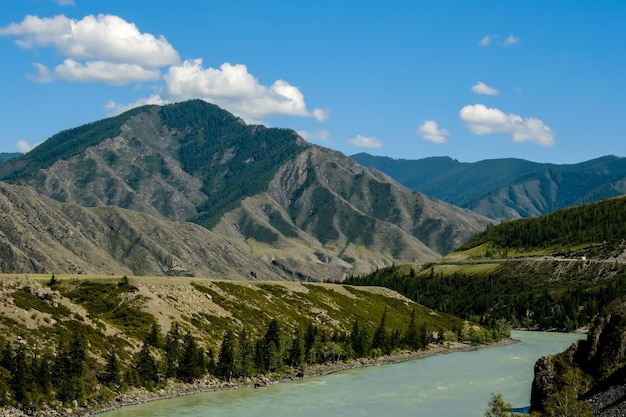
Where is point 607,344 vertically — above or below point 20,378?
above

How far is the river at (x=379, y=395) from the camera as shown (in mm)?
96062

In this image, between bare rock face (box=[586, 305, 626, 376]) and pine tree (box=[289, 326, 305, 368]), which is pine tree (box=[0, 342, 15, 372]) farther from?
bare rock face (box=[586, 305, 626, 376])

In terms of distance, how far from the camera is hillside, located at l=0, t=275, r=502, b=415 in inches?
3639

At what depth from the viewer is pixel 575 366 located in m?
76.3

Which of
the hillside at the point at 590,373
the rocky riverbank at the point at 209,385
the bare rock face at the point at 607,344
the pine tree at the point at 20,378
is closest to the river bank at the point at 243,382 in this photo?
the rocky riverbank at the point at 209,385

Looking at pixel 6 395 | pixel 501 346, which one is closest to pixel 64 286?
pixel 6 395

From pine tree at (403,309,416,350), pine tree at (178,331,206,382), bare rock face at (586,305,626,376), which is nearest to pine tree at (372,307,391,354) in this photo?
pine tree at (403,309,416,350)

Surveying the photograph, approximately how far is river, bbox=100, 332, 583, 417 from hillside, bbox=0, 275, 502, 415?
18.0 feet

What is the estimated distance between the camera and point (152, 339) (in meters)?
115

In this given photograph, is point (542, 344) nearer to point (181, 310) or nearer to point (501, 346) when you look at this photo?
point (501, 346)

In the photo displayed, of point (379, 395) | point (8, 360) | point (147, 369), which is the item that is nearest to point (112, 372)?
point (147, 369)

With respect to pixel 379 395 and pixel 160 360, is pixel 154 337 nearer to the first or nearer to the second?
pixel 160 360

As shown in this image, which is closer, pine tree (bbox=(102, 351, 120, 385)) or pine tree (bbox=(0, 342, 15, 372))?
pine tree (bbox=(0, 342, 15, 372))

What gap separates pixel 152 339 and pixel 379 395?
1487 inches
